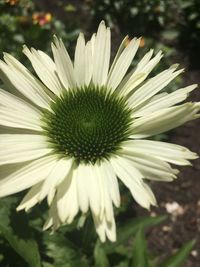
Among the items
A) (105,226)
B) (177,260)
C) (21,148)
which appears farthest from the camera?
(177,260)

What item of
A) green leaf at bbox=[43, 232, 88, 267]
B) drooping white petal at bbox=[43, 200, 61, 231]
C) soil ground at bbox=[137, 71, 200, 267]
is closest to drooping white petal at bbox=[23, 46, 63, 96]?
drooping white petal at bbox=[43, 200, 61, 231]

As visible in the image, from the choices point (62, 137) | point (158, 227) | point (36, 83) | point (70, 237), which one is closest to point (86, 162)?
point (62, 137)

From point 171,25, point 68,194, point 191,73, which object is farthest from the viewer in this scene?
point 171,25

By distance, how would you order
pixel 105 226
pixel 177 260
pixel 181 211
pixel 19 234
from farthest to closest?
pixel 181 211
pixel 177 260
pixel 19 234
pixel 105 226

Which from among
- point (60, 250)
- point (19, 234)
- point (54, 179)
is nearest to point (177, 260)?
point (60, 250)

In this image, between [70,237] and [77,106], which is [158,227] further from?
[77,106]

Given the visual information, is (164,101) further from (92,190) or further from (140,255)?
(140,255)

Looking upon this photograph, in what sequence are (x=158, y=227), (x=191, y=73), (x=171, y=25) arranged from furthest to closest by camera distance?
1. (x=171, y=25)
2. (x=191, y=73)
3. (x=158, y=227)
